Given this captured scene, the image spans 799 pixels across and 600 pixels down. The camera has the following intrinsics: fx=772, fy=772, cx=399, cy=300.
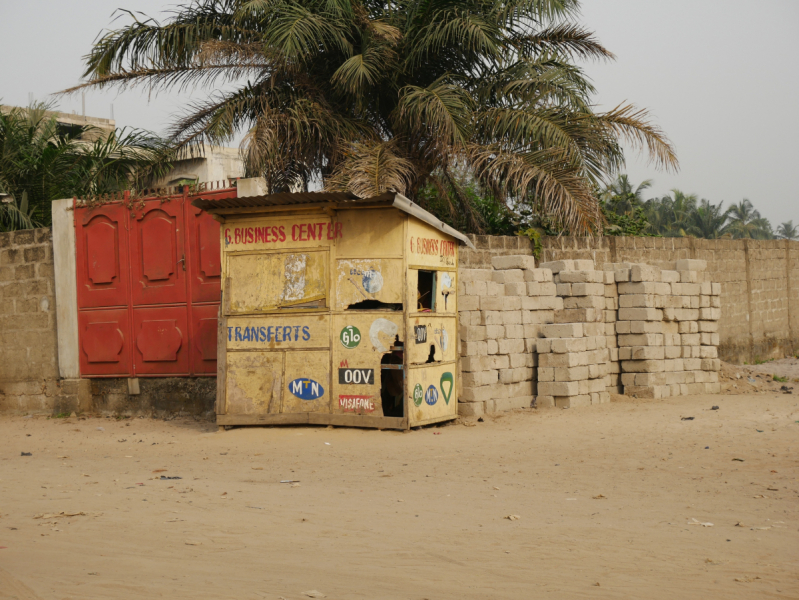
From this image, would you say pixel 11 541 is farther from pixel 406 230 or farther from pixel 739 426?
pixel 739 426

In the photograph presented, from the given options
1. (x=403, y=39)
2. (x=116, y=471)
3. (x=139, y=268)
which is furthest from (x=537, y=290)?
(x=116, y=471)

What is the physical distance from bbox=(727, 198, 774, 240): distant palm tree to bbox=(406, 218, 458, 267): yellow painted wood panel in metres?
39.8

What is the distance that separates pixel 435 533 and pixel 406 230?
4370 millimetres

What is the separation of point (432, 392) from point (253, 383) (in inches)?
81.3

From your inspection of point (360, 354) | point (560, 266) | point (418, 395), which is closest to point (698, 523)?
point (418, 395)

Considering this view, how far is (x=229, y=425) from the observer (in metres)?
8.96

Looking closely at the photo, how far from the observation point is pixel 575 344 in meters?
10.5

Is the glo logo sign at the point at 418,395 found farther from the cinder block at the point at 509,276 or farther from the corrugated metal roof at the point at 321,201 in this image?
the cinder block at the point at 509,276

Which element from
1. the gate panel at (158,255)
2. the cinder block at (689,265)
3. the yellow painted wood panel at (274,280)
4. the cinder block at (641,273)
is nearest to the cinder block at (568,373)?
the cinder block at (641,273)

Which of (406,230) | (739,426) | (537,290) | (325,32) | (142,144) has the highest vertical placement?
(325,32)

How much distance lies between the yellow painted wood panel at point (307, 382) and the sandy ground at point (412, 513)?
30 centimetres

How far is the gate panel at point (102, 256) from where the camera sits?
10.9 m

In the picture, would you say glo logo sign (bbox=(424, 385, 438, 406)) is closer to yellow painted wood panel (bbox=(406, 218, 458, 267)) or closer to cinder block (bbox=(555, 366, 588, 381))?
yellow painted wood panel (bbox=(406, 218, 458, 267))

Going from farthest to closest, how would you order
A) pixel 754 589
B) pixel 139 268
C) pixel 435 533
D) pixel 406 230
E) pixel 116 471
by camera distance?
pixel 139 268 → pixel 406 230 → pixel 116 471 → pixel 435 533 → pixel 754 589
